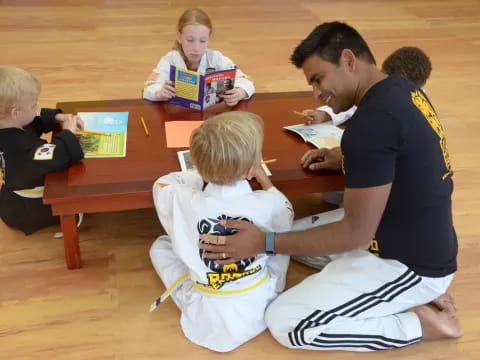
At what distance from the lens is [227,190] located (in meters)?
1.52

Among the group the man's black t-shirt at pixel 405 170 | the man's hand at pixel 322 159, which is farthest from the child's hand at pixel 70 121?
the man's black t-shirt at pixel 405 170

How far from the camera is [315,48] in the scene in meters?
1.45

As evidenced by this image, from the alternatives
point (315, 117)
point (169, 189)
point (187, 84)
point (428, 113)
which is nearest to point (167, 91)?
point (187, 84)

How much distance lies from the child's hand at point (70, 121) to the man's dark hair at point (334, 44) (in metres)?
0.95

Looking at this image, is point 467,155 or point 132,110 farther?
point 467,155

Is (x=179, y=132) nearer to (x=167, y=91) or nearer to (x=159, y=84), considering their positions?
(x=167, y=91)

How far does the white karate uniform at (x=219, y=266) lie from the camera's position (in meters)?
1.53

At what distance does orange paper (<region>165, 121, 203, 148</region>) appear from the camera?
1.98m

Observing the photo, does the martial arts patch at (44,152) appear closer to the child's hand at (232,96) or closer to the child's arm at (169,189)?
the child's arm at (169,189)

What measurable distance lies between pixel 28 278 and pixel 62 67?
206 centimetres

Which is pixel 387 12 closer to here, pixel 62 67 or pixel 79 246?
pixel 62 67

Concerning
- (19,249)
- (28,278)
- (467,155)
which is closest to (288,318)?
(28,278)

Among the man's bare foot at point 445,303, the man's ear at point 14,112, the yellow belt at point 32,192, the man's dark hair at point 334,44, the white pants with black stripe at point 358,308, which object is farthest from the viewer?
the yellow belt at point 32,192

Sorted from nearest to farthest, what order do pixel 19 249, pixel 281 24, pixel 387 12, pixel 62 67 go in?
pixel 19 249 < pixel 62 67 < pixel 281 24 < pixel 387 12
